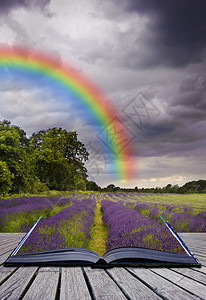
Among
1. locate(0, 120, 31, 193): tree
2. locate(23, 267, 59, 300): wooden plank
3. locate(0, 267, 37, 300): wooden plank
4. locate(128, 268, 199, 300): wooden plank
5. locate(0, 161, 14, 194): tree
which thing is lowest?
locate(0, 267, 37, 300): wooden plank

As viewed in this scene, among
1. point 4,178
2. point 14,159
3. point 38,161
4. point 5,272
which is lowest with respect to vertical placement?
point 5,272

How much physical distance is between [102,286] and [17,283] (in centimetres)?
52

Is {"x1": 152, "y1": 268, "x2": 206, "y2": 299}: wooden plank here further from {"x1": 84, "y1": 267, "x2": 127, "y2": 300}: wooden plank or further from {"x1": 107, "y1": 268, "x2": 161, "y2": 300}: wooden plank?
{"x1": 84, "y1": 267, "x2": 127, "y2": 300}: wooden plank

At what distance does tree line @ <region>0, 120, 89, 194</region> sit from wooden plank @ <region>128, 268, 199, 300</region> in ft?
31.9

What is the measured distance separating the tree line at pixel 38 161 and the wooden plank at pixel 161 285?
31.9ft

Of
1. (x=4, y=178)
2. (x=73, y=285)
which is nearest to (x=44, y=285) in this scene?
(x=73, y=285)

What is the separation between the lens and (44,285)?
4.46 feet

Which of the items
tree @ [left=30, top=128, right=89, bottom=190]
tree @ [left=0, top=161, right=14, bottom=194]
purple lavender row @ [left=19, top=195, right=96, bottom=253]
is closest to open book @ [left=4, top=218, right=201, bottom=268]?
purple lavender row @ [left=19, top=195, right=96, bottom=253]

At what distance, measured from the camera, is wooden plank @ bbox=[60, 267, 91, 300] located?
1.20 metres

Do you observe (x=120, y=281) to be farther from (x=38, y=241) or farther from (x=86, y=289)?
(x=38, y=241)

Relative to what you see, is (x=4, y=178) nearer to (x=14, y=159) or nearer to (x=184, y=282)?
(x=14, y=159)

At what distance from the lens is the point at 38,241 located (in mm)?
3125

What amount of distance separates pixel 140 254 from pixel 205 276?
48 centimetres

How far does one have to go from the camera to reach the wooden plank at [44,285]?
1.19 metres
